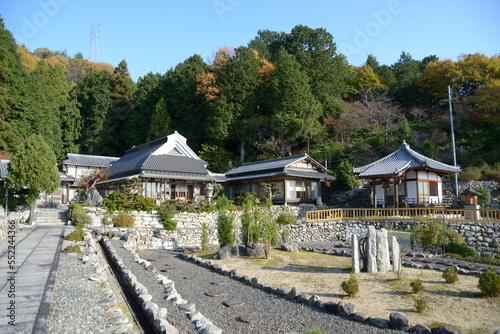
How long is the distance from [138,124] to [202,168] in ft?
83.7

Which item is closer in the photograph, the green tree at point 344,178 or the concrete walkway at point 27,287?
the concrete walkway at point 27,287

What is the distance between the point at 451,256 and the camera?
45.8 ft

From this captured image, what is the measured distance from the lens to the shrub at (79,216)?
18.3 m

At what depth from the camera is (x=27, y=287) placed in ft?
21.4

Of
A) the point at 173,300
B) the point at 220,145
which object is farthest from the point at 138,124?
the point at 173,300

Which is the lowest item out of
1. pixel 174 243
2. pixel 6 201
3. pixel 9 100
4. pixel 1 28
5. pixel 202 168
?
pixel 174 243

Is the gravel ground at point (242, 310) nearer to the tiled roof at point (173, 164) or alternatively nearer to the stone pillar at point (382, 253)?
the stone pillar at point (382, 253)

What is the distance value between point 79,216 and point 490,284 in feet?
60.3

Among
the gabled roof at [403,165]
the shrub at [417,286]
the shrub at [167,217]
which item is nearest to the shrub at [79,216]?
the shrub at [167,217]

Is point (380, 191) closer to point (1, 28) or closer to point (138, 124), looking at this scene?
point (138, 124)

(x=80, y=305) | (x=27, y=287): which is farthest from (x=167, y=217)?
(x=80, y=305)

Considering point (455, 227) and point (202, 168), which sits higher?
point (202, 168)

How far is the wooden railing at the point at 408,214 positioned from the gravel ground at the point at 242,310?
1420 cm

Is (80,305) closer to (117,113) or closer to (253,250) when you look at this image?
(253,250)
